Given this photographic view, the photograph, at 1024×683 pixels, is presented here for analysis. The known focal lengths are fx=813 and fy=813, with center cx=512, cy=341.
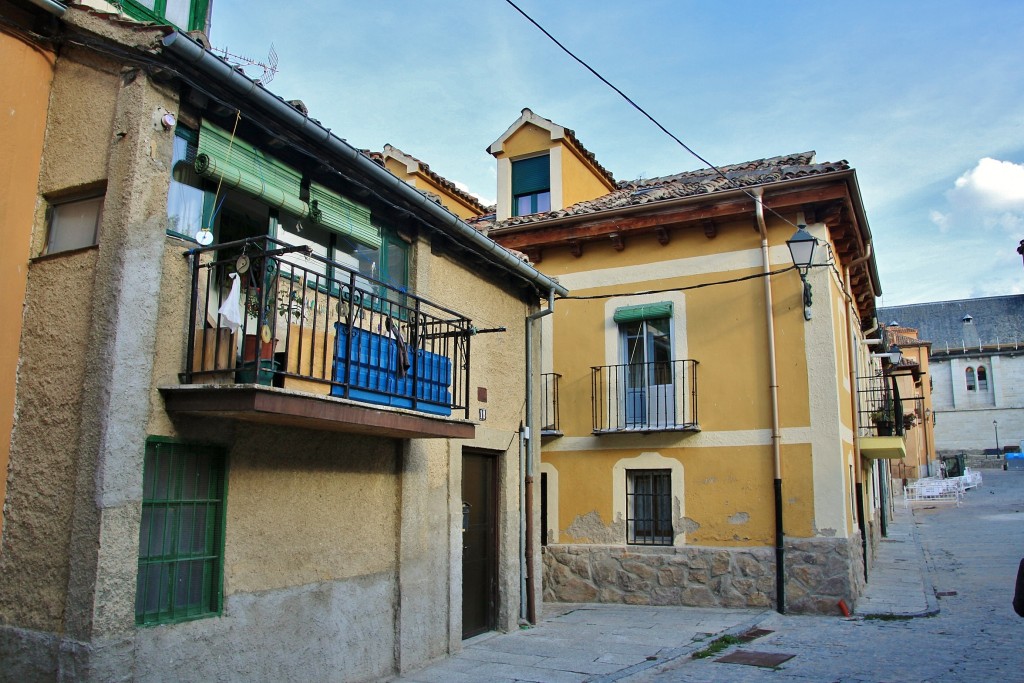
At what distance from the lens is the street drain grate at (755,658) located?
27.9 feet

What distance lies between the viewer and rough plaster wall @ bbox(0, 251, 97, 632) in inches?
206

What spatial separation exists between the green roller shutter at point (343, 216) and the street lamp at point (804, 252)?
21.2 feet

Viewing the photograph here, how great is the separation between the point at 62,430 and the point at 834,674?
7.10 meters

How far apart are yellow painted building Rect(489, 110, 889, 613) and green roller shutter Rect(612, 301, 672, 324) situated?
0.9 inches

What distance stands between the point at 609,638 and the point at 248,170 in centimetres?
685

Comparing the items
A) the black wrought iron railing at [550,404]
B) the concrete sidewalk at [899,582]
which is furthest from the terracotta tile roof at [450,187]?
the concrete sidewalk at [899,582]

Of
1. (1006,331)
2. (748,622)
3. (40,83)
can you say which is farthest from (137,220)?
(1006,331)

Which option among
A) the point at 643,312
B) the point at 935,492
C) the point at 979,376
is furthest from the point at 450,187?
the point at 979,376

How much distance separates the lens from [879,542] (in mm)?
19422

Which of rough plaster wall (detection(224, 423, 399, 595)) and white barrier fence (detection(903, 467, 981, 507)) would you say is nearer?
rough plaster wall (detection(224, 423, 399, 595))

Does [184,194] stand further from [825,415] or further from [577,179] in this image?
[577,179]

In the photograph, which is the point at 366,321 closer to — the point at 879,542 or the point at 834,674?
the point at 834,674

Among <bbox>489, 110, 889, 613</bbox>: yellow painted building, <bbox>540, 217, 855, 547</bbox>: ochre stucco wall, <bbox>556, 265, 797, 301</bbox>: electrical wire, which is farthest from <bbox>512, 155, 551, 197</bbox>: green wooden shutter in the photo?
<bbox>556, 265, 797, 301</bbox>: electrical wire

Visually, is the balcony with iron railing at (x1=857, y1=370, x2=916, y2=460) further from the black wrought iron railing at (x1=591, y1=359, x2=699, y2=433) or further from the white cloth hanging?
the white cloth hanging
